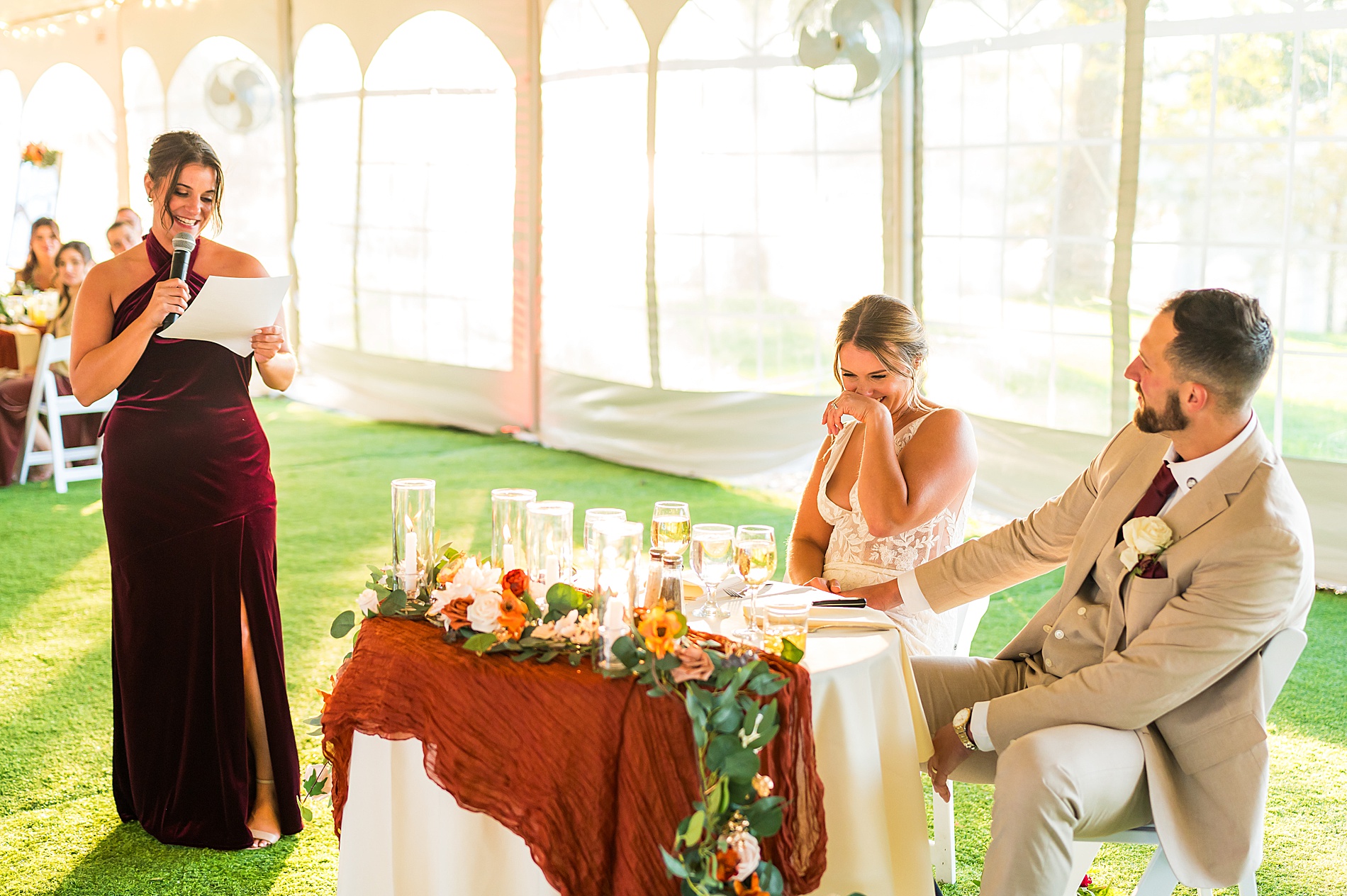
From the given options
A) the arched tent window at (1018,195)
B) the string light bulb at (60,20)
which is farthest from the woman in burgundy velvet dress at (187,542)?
the string light bulb at (60,20)

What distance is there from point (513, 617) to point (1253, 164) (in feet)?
15.4

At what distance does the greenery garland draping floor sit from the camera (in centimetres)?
278

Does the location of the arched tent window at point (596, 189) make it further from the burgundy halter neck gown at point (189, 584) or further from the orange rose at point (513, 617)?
the orange rose at point (513, 617)

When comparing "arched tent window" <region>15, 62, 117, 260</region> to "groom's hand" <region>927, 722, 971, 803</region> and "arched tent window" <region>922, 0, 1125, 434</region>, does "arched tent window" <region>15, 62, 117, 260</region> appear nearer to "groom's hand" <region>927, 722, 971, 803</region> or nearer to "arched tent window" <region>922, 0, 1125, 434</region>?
"arched tent window" <region>922, 0, 1125, 434</region>

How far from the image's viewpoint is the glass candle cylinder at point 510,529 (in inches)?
84.9

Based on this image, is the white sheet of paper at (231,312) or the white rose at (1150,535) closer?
the white rose at (1150,535)

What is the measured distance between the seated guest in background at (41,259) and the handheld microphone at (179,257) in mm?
6241

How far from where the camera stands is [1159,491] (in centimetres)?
231

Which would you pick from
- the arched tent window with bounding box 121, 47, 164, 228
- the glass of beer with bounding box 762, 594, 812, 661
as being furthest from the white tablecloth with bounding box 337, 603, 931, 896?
the arched tent window with bounding box 121, 47, 164, 228

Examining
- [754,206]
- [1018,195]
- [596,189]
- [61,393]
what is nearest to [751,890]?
[1018,195]

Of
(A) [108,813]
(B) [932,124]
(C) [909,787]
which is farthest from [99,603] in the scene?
(B) [932,124]

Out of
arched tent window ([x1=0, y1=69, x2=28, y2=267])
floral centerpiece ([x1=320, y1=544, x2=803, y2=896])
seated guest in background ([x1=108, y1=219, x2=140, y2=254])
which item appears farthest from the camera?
arched tent window ([x1=0, y1=69, x2=28, y2=267])

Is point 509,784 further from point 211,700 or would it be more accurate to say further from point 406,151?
point 406,151

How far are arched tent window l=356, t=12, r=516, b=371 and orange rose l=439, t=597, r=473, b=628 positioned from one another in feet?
22.7
